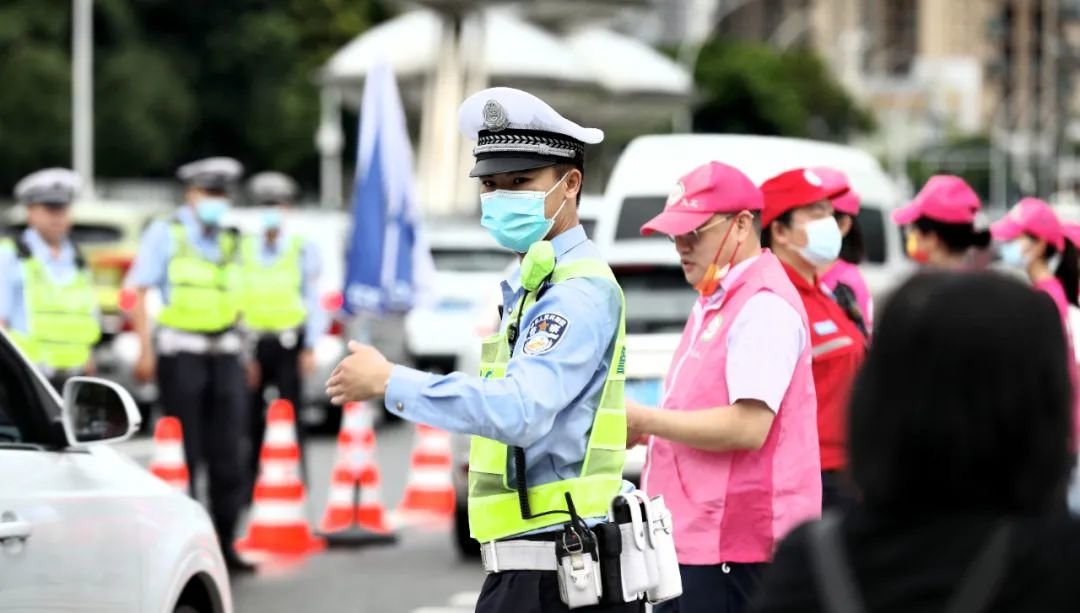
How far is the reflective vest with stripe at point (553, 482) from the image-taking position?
172 inches

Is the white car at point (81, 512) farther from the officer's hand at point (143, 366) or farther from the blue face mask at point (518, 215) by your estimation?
the officer's hand at point (143, 366)

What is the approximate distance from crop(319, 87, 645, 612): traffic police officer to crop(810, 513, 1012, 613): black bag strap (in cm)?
177

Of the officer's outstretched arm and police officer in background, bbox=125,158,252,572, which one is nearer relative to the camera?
the officer's outstretched arm

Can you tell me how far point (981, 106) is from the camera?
196 metres

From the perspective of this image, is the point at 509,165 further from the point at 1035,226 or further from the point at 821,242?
the point at 1035,226

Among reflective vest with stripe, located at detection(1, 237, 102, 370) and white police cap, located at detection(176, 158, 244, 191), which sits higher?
white police cap, located at detection(176, 158, 244, 191)

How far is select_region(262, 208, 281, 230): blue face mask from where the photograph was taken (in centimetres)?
1375

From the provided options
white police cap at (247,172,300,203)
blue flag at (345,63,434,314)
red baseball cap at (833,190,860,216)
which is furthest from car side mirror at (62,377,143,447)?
white police cap at (247,172,300,203)

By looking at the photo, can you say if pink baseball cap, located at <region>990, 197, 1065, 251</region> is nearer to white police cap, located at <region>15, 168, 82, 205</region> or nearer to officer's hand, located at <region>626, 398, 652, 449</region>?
officer's hand, located at <region>626, 398, 652, 449</region>

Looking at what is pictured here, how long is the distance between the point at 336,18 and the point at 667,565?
77.3 m

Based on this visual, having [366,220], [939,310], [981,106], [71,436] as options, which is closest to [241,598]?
[366,220]

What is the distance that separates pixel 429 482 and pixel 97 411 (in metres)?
8.41

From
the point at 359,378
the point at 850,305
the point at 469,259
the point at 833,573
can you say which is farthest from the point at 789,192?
the point at 469,259

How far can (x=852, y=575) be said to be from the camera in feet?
7.75
